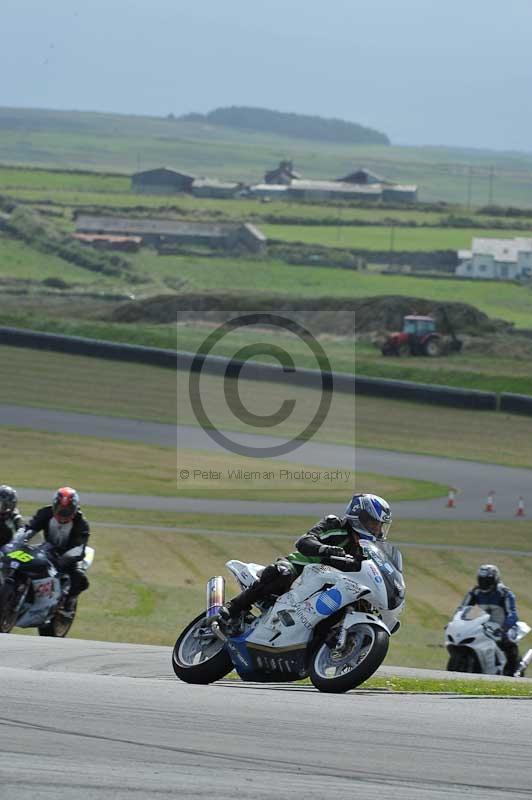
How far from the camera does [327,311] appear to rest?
65312 mm

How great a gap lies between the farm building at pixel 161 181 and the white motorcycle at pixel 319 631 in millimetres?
155053

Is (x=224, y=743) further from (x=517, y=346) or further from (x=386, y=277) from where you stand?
(x=386, y=277)

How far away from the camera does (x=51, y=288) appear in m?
79.8

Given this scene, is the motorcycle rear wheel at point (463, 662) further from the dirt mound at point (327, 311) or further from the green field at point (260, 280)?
the green field at point (260, 280)

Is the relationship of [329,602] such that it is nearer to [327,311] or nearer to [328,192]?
[327,311]

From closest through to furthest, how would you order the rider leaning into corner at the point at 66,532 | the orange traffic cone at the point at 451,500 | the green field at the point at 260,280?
the rider leaning into corner at the point at 66,532 < the orange traffic cone at the point at 451,500 < the green field at the point at 260,280

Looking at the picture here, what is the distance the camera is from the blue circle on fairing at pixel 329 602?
9.91m

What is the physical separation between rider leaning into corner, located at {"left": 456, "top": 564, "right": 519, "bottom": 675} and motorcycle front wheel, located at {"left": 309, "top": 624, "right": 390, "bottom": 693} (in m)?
5.50

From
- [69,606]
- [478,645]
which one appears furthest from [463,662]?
Answer: [69,606]

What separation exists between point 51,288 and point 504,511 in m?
51.8

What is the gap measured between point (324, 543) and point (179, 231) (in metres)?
99.5

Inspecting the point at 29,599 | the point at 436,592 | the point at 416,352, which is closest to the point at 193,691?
the point at 29,599

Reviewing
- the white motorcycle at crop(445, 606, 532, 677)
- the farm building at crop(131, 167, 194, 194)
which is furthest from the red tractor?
the farm building at crop(131, 167, 194, 194)

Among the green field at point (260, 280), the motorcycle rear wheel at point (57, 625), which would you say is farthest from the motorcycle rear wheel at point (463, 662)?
the green field at point (260, 280)
